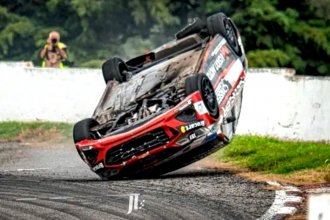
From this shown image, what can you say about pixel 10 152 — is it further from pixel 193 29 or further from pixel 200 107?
pixel 200 107

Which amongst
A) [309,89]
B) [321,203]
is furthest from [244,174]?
[321,203]

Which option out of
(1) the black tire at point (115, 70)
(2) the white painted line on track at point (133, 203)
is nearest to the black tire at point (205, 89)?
(1) the black tire at point (115, 70)

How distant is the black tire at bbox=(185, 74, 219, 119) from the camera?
14.3 meters

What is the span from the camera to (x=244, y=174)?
599 inches

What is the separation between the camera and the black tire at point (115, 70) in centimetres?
1644

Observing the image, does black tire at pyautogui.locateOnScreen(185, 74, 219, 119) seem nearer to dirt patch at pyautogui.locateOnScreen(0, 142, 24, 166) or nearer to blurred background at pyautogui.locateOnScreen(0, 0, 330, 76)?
dirt patch at pyautogui.locateOnScreen(0, 142, 24, 166)

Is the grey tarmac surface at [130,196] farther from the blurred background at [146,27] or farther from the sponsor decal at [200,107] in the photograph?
the blurred background at [146,27]

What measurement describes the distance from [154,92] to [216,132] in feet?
3.83

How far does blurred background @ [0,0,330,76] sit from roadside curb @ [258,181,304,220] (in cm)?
1546

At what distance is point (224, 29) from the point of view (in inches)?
652

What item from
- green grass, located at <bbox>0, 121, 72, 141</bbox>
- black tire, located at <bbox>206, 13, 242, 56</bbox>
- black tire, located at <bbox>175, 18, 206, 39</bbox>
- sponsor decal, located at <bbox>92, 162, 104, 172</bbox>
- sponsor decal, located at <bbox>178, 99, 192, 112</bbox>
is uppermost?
black tire, located at <bbox>175, 18, 206, 39</bbox>

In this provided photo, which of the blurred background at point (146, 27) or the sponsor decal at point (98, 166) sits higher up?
the blurred background at point (146, 27)

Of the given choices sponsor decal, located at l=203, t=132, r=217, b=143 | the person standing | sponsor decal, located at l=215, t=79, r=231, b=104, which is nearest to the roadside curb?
sponsor decal, located at l=203, t=132, r=217, b=143

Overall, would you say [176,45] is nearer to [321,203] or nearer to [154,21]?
[321,203]
